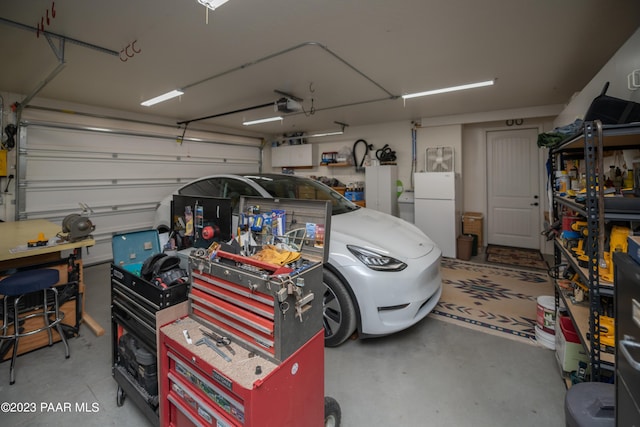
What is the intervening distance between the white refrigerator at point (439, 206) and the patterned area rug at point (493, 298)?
66 cm

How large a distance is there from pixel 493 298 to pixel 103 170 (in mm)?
6092

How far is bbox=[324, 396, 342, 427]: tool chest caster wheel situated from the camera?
55.3 inches

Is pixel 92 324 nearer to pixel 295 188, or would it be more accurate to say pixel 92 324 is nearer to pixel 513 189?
pixel 295 188

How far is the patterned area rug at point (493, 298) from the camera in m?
2.64

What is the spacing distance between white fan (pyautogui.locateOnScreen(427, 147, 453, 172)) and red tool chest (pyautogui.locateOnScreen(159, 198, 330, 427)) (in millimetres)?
4770

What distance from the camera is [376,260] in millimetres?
2189

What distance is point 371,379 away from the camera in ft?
6.38

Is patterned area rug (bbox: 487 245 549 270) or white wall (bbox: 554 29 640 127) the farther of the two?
patterned area rug (bbox: 487 245 549 270)

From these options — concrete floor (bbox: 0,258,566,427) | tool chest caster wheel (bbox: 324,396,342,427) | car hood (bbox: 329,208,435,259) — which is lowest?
concrete floor (bbox: 0,258,566,427)

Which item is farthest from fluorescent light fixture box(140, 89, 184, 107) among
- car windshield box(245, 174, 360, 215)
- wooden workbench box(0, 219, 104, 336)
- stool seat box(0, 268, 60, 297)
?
stool seat box(0, 268, 60, 297)

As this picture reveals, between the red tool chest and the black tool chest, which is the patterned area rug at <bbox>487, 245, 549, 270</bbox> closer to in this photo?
the red tool chest

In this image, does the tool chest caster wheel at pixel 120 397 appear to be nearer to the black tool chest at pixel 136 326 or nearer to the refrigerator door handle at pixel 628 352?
the black tool chest at pixel 136 326

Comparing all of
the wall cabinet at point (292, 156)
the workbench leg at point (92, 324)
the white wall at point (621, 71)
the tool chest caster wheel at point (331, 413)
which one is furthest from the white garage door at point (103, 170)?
the white wall at point (621, 71)

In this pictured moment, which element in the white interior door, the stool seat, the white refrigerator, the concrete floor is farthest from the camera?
the white interior door
